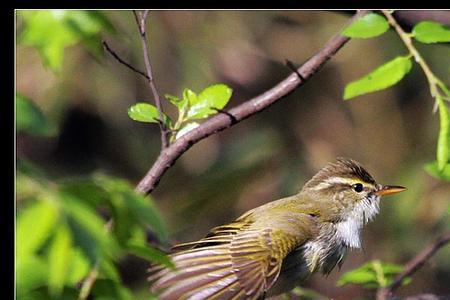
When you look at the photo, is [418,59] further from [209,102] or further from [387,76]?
[209,102]

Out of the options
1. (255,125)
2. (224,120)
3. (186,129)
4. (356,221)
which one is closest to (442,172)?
(224,120)

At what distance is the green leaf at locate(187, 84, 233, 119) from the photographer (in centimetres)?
306

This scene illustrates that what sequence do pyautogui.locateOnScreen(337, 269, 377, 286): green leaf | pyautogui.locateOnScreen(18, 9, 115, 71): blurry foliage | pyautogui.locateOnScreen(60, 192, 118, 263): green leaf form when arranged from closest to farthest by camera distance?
pyautogui.locateOnScreen(60, 192, 118, 263): green leaf → pyautogui.locateOnScreen(18, 9, 115, 71): blurry foliage → pyautogui.locateOnScreen(337, 269, 377, 286): green leaf

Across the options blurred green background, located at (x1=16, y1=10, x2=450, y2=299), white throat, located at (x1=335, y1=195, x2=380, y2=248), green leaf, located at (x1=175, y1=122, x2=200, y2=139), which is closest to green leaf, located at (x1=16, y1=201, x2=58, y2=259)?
green leaf, located at (x1=175, y1=122, x2=200, y2=139)

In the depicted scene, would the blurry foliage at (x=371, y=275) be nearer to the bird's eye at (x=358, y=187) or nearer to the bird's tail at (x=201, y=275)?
the bird's tail at (x=201, y=275)

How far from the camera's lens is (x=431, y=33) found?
3049 millimetres

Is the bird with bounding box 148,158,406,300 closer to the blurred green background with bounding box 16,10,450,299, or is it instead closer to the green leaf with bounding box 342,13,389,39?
the green leaf with bounding box 342,13,389,39

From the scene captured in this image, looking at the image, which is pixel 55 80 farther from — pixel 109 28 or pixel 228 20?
pixel 109 28

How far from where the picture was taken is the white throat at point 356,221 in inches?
177

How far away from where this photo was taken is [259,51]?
7594mm

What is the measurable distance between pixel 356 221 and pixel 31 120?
319 cm

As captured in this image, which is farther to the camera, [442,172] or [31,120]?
[442,172]

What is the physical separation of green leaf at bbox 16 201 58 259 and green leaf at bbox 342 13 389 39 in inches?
64.3

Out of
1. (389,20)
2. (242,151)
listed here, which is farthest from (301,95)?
(389,20)
